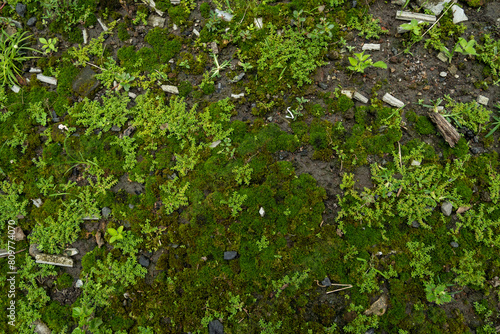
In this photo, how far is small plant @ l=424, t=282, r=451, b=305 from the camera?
3434 mm

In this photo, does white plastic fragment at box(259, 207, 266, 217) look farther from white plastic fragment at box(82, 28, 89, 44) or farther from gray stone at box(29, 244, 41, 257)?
white plastic fragment at box(82, 28, 89, 44)

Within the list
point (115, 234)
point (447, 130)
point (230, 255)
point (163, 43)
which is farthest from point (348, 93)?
point (115, 234)

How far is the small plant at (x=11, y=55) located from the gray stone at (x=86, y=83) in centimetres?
103

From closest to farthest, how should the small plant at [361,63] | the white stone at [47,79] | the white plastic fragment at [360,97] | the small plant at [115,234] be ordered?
the small plant at [115,234] → the small plant at [361,63] → the white plastic fragment at [360,97] → the white stone at [47,79]

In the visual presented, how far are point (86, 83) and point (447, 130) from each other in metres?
5.41

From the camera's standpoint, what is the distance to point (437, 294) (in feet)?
11.4

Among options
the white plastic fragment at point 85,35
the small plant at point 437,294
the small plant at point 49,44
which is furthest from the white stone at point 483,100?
the small plant at point 49,44

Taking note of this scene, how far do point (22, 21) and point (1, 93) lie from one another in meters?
1.40

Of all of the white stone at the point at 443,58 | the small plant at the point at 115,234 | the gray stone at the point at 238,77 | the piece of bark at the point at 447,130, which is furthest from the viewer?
the gray stone at the point at 238,77

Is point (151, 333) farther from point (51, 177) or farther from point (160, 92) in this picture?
point (160, 92)

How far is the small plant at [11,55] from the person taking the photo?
15.2ft

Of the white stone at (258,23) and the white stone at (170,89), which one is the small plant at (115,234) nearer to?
the white stone at (170,89)

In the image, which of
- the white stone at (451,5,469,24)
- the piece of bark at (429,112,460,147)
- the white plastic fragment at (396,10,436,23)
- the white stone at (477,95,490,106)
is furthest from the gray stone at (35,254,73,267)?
the white stone at (451,5,469,24)

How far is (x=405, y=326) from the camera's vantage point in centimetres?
348
